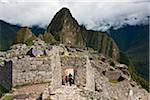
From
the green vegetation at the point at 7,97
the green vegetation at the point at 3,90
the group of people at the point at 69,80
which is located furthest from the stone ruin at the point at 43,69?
the green vegetation at the point at 7,97

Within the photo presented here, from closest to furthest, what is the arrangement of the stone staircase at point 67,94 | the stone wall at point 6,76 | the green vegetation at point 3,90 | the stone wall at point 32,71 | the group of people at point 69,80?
the stone staircase at point 67,94 < the stone wall at point 32,71 < the stone wall at point 6,76 < the green vegetation at point 3,90 < the group of people at point 69,80

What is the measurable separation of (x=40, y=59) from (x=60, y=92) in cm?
328

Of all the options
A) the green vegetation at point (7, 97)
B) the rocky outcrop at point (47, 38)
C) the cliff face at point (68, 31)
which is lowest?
the green vegetation at point (7, 97)

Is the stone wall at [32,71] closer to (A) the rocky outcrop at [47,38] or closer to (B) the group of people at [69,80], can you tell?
(B) the group of people at [69,80]

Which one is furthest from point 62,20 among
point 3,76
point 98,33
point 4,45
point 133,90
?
point 3,76

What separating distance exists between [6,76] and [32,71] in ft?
9.08

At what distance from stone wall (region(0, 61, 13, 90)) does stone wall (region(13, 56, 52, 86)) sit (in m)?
0.72

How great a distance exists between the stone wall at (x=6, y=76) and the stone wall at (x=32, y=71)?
2.37 feet

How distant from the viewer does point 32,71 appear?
31219mm

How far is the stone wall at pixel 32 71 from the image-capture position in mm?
31094

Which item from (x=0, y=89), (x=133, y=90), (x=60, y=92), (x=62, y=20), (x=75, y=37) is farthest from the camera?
(x=75, y=37)

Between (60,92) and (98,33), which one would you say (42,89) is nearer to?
(60,92)

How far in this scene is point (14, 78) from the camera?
31328 mm

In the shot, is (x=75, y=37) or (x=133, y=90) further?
(x=75, y=37)
